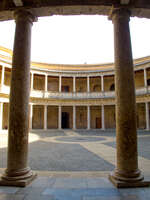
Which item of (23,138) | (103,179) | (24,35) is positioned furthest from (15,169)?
(24,35)

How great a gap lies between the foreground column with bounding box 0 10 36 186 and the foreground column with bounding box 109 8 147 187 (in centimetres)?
238

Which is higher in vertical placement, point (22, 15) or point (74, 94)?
point (74, 94)

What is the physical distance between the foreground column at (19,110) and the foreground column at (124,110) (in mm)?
2378

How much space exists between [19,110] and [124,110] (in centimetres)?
277

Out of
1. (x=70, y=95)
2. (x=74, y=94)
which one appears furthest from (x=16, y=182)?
(x=74, y=94)

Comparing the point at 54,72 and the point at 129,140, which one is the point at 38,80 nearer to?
the point at 54,72

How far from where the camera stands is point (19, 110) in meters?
4.04

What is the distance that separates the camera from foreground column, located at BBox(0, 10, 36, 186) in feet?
12.6

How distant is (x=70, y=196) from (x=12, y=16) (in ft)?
17.1

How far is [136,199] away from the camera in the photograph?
3064mm

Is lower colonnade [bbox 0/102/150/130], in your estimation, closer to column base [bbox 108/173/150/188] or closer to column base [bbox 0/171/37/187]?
column base [bbox 0/171/37/187]

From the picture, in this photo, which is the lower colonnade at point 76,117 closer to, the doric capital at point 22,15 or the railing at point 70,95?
the railing at point 70,95

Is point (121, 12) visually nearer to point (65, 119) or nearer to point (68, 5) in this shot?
point (68, 5)

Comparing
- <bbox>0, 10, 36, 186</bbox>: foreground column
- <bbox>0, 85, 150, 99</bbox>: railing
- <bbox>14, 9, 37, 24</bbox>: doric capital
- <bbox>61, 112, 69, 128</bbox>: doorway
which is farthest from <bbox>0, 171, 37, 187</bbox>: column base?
<bbox>61, 112, 69, 128</bbox>: doorway
